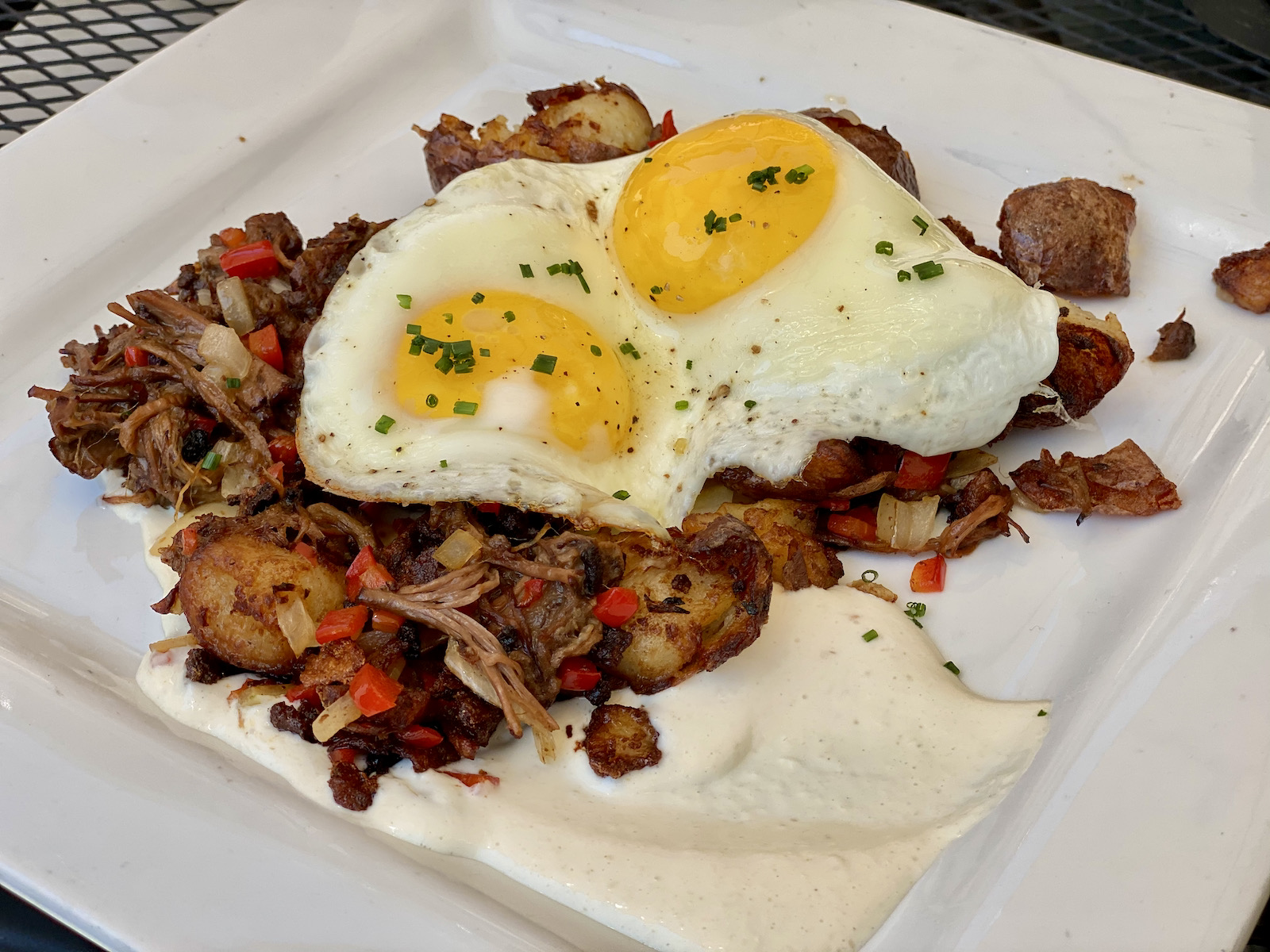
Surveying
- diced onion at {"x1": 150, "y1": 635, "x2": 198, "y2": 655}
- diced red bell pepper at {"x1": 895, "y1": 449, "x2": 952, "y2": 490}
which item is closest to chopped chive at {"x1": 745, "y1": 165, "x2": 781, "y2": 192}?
diced red bell pepper at {"x1": 895, "y1": 449, "x2": 952, "y2": 490}

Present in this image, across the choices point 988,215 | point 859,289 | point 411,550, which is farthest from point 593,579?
point 988,215

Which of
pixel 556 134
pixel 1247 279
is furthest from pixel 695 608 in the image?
pixel 1247 279

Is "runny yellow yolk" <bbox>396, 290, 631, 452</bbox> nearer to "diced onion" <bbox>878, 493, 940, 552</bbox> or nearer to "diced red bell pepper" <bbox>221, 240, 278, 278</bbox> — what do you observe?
"diced red bell pepper" <bbox>221, 240, 278, 278</bbox>

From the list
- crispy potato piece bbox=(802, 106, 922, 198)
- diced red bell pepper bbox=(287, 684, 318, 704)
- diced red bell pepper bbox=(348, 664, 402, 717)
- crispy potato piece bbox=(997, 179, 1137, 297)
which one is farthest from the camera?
crispy potato piece bbox=(802, 106, 922, 198)

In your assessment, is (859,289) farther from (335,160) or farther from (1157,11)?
(1157,11)

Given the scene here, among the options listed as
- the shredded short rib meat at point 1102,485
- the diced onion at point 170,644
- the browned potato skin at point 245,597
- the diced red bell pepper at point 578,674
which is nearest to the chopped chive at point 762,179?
Answer: the shredded short rib meat at point 1102,485

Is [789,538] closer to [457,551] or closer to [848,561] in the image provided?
[848,561]
